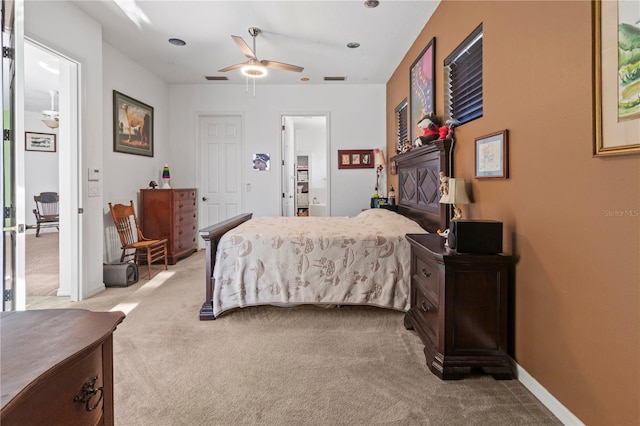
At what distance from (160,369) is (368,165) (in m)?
4.56

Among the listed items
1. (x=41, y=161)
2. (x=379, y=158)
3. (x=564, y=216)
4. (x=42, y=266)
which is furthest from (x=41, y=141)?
(x=564, y=216)

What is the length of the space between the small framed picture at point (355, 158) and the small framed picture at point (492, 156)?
3438mm

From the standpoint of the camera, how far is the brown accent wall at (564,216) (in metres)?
1.19

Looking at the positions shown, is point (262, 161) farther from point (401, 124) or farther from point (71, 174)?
point (71, 174)

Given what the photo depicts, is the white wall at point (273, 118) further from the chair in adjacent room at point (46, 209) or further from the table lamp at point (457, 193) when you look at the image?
the chair in adjacent room at point (46, 209)

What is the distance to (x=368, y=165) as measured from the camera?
18.6ft

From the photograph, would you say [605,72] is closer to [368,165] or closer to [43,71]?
[368,165]

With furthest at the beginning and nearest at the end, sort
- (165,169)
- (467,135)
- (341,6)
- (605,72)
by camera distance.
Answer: (165,169) < (341,6) < (467,135) < (605,72)

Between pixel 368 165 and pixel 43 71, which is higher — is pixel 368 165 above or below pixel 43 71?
below

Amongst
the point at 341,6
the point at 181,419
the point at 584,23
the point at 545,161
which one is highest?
the point at 341,6

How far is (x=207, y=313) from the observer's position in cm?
270

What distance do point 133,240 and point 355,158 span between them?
12.4 feet

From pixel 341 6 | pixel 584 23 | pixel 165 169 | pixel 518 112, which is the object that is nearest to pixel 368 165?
pixel 341 6

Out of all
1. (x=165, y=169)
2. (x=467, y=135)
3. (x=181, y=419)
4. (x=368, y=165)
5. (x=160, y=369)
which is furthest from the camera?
(x=368, y=165)
